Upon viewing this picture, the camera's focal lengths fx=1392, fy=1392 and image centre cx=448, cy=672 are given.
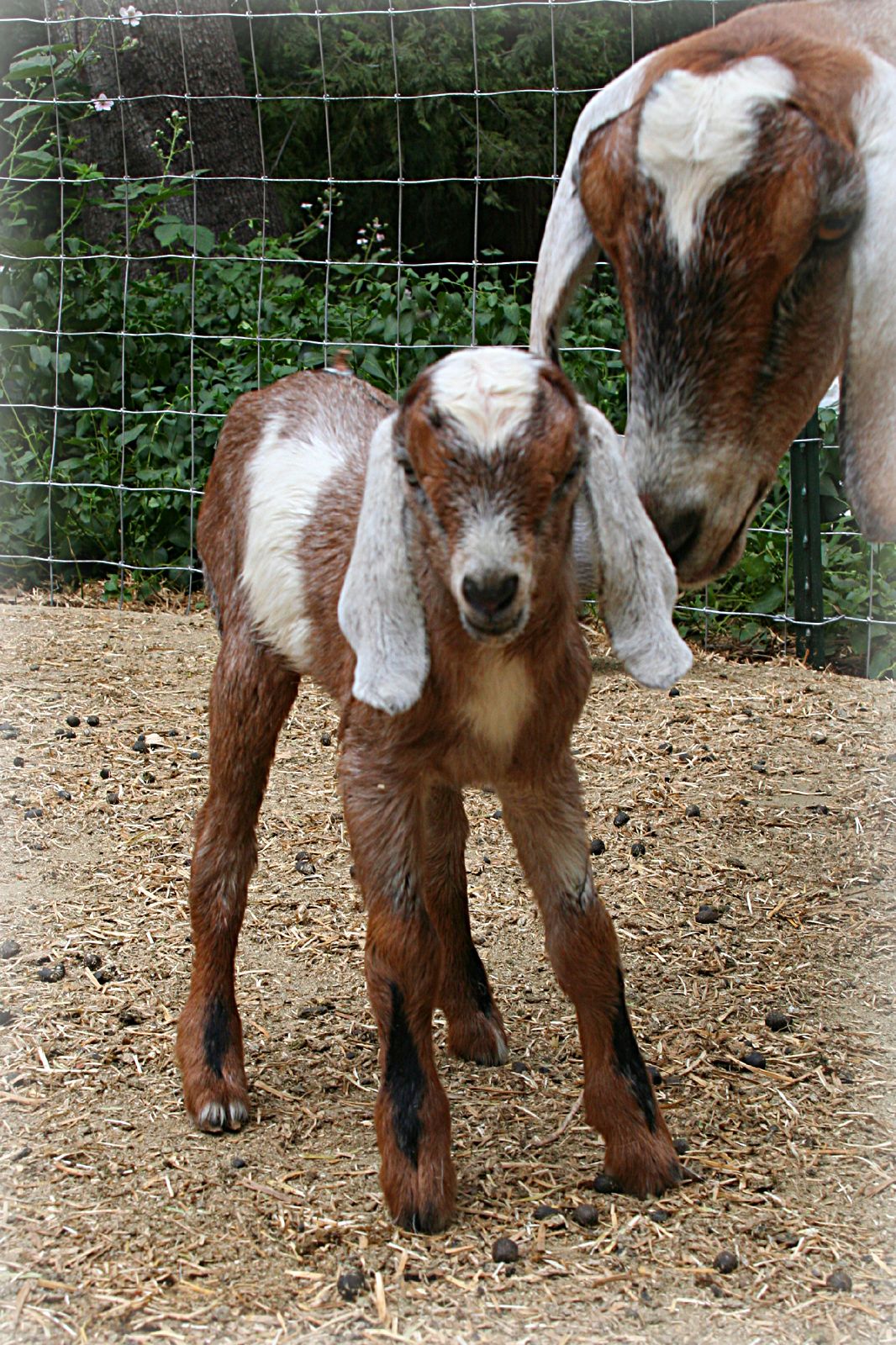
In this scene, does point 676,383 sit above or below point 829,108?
below

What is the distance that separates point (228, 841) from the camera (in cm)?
346

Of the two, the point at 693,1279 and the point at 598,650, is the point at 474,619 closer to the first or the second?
the point at 693,1279

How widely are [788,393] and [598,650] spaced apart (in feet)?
12.9

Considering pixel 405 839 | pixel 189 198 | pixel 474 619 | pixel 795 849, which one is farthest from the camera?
pixel 189 198

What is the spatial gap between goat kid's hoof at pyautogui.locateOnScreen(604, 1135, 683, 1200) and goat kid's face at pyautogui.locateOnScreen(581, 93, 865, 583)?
1.27 meters

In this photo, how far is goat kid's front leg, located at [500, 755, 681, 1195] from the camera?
9.71 feet

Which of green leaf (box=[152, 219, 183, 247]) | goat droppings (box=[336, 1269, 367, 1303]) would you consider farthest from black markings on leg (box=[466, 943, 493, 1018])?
green leaf (box=[152, 219, 183, 247])

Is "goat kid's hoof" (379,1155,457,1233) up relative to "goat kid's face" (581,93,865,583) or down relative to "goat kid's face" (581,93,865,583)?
down

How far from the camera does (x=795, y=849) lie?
4758 mm

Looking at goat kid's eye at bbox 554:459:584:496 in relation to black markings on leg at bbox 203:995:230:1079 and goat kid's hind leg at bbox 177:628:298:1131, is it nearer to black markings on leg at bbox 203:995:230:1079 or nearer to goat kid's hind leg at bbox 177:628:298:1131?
goat kid's hind leg at bbox 177:628:298:1131

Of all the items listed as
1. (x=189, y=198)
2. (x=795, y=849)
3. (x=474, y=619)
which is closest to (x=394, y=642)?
(x=474, y=619)

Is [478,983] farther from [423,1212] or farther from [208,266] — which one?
[208,266]

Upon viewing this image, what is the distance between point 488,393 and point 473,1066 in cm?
191

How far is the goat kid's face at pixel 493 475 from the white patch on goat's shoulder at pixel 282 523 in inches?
34.4
